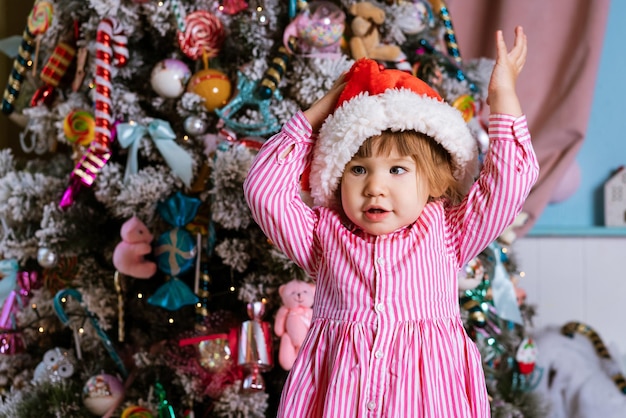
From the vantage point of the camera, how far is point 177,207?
5.06 ft

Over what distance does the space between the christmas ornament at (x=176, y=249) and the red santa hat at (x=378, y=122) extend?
504 mm

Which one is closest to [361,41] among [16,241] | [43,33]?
[43,33]

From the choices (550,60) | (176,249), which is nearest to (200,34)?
(176,249)

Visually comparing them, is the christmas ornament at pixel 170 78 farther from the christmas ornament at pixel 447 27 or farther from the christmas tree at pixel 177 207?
the christmas ornament at pixel 447 27

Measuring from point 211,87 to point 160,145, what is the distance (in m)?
0.15

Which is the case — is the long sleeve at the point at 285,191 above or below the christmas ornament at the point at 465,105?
below

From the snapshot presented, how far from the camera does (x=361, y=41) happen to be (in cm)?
158

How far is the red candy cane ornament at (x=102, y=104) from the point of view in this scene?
162 cm

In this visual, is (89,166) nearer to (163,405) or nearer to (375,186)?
(163,405)

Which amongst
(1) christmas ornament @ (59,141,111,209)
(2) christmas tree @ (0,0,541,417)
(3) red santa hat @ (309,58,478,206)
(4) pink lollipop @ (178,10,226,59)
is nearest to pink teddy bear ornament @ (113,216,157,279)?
(2) christmas tree @ (0,0,541,417)

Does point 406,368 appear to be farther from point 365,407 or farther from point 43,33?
point 43,33

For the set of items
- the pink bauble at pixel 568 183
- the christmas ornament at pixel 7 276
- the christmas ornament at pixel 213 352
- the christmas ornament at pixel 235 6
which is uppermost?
the christmas ornament at pixel 235 6

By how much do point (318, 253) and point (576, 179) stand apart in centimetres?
139

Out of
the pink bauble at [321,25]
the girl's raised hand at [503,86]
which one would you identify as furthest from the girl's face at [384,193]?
the pink bauble at [321,25]
